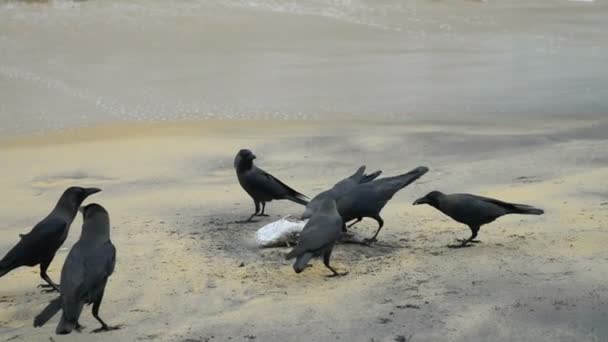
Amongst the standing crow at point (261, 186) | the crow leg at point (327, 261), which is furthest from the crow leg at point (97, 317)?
the standing crow at point (261, 186)

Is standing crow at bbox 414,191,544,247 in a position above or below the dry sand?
above

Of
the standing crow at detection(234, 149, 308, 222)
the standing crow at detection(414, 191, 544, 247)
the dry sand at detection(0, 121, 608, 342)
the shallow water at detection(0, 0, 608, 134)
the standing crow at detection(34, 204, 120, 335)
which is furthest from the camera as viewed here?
the shallow water at detection(0, 0, 608, 134)

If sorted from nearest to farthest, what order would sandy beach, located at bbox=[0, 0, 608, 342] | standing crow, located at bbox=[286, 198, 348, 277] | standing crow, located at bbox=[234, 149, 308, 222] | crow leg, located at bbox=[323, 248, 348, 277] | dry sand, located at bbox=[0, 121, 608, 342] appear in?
dry sand, located at bbox=[0, 121, 608, 342]
sandy beach, located at bbox=[0, 0, 608, 342]
standing crow, located at bbox=[286, 198, 348, 277]
crow leg, located at bbox=[323, 248, 348, 277]
standing crow, located at bbox=[234, 149, 308, 222]

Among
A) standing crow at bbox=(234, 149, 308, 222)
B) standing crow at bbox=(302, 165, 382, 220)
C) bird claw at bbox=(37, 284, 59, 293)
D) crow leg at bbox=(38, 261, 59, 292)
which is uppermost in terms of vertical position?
standing crow at bbox=(302, 165, 382, 220)

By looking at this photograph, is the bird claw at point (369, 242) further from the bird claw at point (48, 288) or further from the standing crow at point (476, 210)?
the bird claw at point (48, 288)

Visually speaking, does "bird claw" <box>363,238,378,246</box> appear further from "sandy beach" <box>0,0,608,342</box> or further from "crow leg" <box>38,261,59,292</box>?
"crow leg" <box>38,261,59,292</box>

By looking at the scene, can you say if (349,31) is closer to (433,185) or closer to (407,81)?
(407,81)

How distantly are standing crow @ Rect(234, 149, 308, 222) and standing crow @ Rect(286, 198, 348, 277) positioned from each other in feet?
3.99

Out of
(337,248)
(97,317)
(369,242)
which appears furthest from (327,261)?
(97,317)

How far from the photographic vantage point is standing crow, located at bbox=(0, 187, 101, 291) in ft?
18.2

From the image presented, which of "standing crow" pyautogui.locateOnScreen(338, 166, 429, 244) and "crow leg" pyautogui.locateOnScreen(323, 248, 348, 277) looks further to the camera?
"standing crow" pyautogui.locateOnScreen(338, 166, 429, 244)

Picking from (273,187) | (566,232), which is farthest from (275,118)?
(566,232)

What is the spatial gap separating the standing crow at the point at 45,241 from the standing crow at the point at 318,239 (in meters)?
1.41

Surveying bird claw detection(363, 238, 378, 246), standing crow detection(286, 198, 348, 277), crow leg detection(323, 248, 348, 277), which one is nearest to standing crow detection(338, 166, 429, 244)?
bird claw detection(363, 238, 378, 246)
